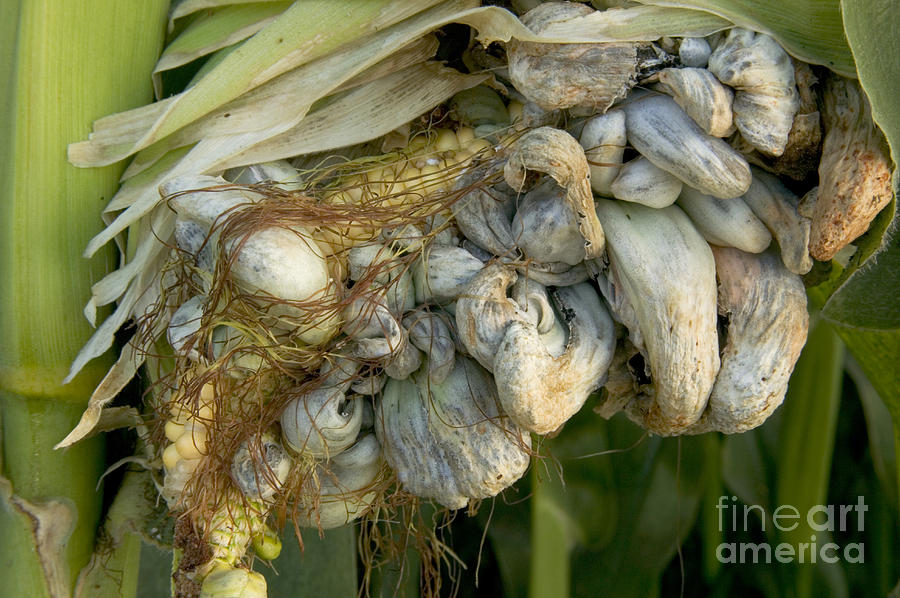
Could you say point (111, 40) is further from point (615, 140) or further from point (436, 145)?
point (615, 140)

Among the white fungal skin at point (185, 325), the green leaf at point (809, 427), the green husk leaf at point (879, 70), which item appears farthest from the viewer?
the green leaf at point (809, 427)

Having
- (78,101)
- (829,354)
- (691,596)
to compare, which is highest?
(78,101)

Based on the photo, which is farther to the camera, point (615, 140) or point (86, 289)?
point (86, 289)

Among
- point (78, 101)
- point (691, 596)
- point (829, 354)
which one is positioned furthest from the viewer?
point (691, 596)

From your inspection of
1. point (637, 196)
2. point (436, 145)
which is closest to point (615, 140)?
point (637, 196)

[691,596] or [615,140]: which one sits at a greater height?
[615,140]

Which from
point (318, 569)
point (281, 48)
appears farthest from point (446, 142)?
point (318, 569)

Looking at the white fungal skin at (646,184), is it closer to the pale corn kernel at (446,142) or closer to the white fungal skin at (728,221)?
the white fungal skin at (728,221)

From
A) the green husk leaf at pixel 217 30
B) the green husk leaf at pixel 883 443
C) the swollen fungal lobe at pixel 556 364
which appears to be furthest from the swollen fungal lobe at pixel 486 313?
the green husk leaf at pixel 883 443
